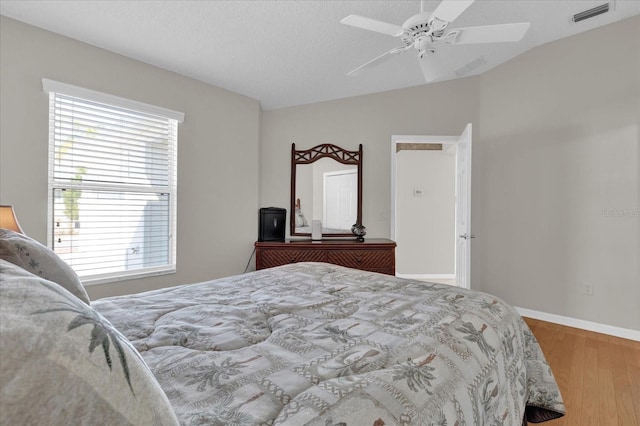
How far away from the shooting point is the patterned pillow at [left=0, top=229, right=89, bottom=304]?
0.87 meters

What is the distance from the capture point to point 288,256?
3787 millimetres

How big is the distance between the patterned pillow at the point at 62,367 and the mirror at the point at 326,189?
3.84 metres

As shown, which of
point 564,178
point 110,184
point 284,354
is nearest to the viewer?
point 284,354

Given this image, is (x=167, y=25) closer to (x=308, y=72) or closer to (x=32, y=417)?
(x=308, y=72)

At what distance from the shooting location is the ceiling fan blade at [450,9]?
1584mm

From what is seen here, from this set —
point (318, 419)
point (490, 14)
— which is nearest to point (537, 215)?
Result: point (490, 14)

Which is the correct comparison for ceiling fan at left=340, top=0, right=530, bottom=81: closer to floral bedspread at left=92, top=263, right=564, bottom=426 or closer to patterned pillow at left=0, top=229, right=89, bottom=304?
floral bedspread at left=92, top=263, right=564, bottom=426

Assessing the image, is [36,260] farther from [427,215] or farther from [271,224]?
[427,215]

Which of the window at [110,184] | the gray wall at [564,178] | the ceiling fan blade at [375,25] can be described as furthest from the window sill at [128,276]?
the gray wall at [564,178]

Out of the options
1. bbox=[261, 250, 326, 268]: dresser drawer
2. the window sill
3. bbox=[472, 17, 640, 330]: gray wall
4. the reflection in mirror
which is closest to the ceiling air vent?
bbox=[472, 17, 640, 330]: gray wall

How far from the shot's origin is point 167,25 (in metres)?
2.65

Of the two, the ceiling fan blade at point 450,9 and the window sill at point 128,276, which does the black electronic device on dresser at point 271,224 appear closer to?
the window sill at point 128,276

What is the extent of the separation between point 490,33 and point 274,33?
173 centimetres

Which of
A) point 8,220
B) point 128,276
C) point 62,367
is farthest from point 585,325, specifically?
point 8,220
